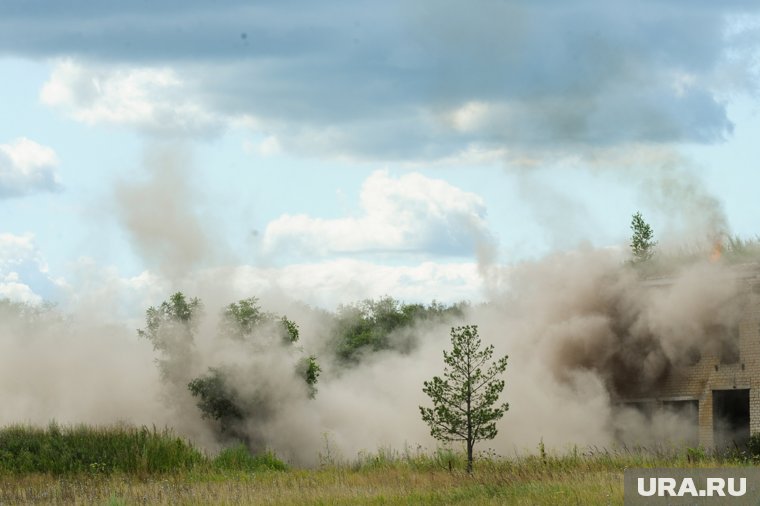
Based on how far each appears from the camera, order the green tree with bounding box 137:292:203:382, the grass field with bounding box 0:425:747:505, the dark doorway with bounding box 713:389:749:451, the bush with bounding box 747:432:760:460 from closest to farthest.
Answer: the grass field with bounding box 0:425:747:505 < the bush with bounding box 747:432:760:460 < the dark doorway with bounding box 713:389:749:451 < the green tree with bounding box 137:292:203:382

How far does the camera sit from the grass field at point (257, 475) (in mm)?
32531

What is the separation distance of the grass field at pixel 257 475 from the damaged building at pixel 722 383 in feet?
18.0

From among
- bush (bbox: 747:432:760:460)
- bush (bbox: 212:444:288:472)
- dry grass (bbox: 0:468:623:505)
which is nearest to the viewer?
dry grass (bbox: 0:468:623:505)

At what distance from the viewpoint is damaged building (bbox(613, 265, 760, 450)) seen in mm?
51719

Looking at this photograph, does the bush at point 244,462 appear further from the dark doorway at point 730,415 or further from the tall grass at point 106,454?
the dark doorway at point 730,415

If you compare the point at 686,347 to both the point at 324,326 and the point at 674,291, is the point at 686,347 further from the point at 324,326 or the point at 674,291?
the point at 324,326

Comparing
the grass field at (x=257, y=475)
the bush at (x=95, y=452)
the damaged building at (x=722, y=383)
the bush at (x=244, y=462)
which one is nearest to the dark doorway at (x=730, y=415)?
the damaged building at (x=722, y=383)

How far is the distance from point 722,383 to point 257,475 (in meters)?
21.9

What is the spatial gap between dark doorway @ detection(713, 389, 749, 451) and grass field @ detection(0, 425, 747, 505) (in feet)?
18.9

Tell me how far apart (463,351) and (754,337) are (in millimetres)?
15646
